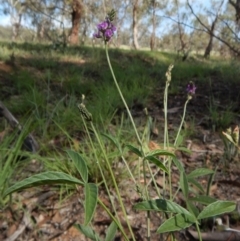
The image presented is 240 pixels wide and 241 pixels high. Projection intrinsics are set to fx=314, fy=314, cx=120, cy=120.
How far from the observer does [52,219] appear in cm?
120

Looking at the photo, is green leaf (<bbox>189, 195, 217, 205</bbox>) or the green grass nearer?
green leaf (<bbox>189, 195, 217, 205</bbox>)

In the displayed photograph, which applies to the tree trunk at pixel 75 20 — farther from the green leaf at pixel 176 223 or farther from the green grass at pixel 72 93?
the green leaf at pixel 176 223

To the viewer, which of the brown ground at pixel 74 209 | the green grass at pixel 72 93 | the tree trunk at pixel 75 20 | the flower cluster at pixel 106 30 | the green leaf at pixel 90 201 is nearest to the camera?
→ the green leaf at pixel 90 201

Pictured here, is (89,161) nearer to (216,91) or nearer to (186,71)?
(216,91)

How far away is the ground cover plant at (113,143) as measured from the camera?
572 mm

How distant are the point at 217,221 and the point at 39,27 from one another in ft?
107

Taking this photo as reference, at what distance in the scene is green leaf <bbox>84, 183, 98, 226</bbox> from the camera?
0.49 metres

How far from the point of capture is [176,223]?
556 millimetres

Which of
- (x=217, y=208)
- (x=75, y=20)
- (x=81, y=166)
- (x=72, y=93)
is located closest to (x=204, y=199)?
(x=217, y=208)

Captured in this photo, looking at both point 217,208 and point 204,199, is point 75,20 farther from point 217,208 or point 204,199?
point 217,208

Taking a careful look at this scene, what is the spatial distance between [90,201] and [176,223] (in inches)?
6.4

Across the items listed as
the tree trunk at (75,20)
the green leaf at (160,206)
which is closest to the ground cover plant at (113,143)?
the green leaf at (160,206)

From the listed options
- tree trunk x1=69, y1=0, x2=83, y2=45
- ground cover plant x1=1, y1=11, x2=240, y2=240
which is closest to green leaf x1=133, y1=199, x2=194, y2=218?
ground cover plant x1=1, y1=11, x2=240, y2=240

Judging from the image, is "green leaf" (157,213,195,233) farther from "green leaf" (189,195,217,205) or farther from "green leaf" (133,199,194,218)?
"green leaf" (189,195,217,205)
